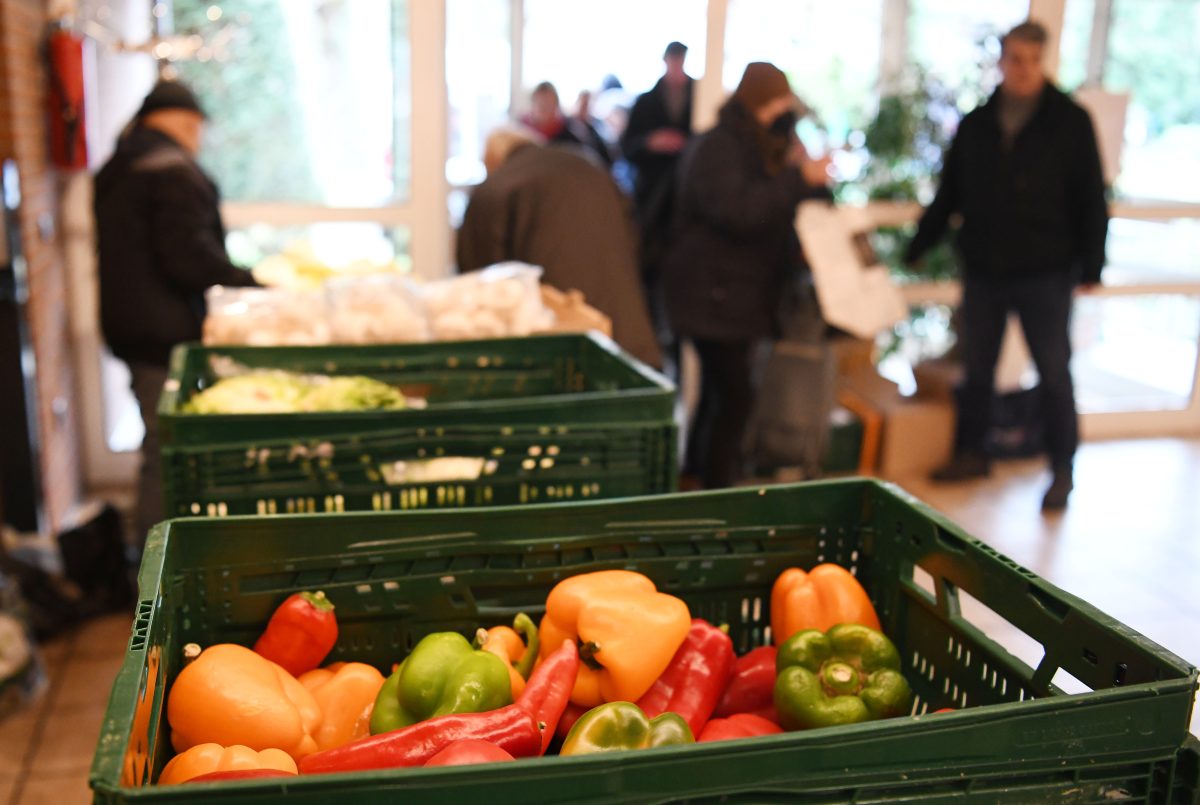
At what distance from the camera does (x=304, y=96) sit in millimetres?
4465

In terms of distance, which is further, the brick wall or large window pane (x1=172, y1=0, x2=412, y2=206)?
large window pane (x1=172, y1=0, x2=412, y2=206)

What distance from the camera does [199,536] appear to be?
1.30 metres

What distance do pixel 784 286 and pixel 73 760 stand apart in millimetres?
2699

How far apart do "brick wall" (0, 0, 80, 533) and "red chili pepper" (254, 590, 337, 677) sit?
8.47 feet

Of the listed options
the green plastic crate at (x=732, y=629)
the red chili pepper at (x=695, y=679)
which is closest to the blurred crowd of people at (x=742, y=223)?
the green plastic crate at (x=732, y=629)

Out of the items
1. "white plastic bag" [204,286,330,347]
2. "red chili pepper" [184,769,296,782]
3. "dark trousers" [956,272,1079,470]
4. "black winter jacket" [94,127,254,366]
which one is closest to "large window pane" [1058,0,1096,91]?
"dark trousers" [956,272,1079,470]

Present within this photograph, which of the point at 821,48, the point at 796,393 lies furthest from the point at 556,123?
the point at 796,393

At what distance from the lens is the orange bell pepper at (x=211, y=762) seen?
1.09 meters

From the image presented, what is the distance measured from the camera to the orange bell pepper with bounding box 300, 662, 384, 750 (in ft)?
4.24

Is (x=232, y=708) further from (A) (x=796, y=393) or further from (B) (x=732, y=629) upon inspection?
(A) (x=796, y=393)

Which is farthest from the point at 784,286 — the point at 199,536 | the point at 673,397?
the point at 199,536

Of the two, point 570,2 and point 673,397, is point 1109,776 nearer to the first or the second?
point 673,397

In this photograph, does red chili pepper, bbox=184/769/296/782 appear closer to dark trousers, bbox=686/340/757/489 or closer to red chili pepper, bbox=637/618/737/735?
red chili pepper, bbox=637/618/737/735

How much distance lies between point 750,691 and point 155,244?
98.5 inches
